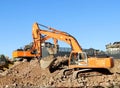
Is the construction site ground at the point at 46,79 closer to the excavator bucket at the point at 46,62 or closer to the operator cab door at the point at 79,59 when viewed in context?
the excavator bucket at the point at 46,62

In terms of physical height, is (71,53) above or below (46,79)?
above

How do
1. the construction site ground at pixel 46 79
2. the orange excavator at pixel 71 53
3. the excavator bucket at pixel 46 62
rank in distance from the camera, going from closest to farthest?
1. the construction site ground at pixel 46 79
2. the orange excavator at pixel 71 53
3. the excavator bucket at pixel 46 62

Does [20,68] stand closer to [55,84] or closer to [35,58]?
[35,58]

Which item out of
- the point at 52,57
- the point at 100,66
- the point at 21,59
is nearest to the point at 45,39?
the point at 52,57

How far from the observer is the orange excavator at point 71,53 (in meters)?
28.6

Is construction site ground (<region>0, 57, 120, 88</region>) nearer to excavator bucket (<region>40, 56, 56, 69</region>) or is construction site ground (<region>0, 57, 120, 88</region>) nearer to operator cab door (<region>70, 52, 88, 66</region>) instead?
excavator bucket (<region>40, 56, 56, 69</region>)

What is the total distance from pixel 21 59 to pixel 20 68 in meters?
2.52

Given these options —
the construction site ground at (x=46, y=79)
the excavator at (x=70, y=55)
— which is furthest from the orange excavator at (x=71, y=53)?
the construction site ground at (x=46, y=79)

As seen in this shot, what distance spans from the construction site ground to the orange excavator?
104 cm

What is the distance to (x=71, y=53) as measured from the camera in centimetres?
2962

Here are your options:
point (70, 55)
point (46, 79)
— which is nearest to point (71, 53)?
point (70, 55)

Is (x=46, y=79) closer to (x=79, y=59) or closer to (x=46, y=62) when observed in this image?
(x=79, y=59)

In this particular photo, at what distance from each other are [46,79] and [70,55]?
108 inches

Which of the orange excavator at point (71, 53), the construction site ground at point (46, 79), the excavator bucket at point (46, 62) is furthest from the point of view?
the excavator bucket at point (46, 62)
